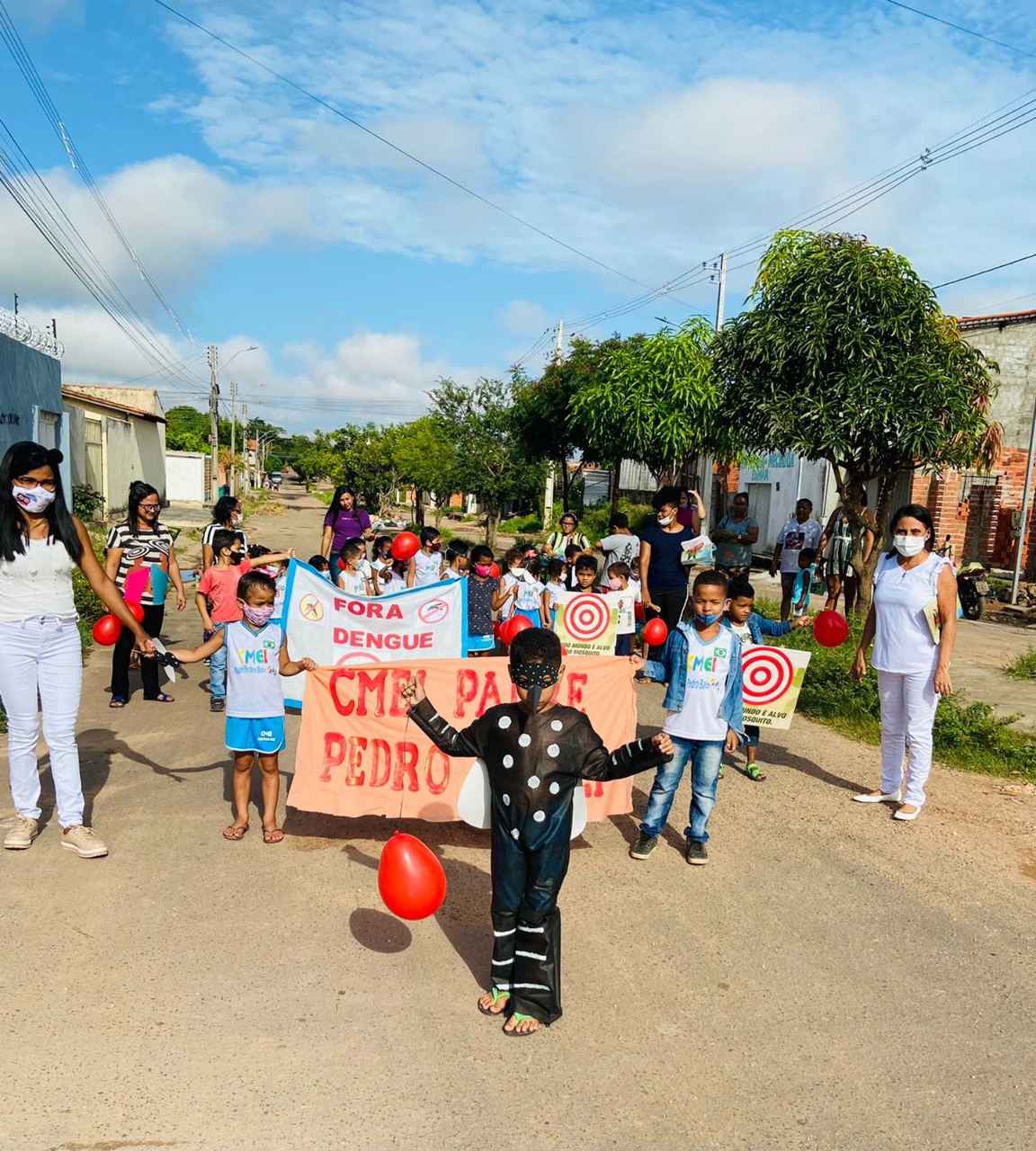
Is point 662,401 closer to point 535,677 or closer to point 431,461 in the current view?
point 535,677

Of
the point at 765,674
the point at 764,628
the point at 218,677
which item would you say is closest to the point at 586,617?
the point at 764,628

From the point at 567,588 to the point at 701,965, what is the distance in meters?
6.49

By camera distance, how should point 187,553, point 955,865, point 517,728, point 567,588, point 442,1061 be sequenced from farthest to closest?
1. point 187,553
2. point 567,588
3. point 955,865
4. point 517,728
5. point 442,1061

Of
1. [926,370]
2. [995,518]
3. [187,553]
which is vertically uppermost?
[926,370]

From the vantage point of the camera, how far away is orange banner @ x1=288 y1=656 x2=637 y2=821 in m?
5.52

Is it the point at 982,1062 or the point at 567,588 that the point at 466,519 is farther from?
the point at 982,1062

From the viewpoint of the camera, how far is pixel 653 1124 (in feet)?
10.4

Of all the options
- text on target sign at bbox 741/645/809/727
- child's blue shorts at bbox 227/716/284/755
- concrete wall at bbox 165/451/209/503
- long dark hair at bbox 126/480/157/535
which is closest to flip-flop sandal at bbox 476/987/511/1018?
child's blue shorts at bbox 227/716/284/755

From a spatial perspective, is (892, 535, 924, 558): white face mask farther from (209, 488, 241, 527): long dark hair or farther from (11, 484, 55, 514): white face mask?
(209, 488, 241, 527): long dark hair

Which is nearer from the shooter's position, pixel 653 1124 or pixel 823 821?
pixel 653 1124

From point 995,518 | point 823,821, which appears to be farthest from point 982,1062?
point 995,518

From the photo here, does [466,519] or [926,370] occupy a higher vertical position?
[926,370]

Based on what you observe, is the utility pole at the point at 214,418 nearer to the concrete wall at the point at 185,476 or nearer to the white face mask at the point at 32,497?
the concrete wall at the point at 185,476

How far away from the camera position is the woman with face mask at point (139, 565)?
8266mm
